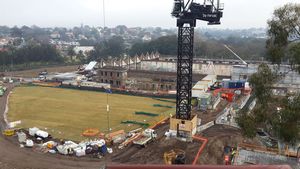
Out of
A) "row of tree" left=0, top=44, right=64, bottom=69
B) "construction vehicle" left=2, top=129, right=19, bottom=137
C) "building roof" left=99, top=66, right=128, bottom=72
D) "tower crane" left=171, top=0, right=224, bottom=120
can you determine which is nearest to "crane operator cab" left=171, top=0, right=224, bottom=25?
"tower crane" left=171, top=0, right=224, bottom=120

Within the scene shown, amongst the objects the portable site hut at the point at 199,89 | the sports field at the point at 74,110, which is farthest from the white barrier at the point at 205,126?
the portable site hut at the point at 199,89

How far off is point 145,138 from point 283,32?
14.4 m

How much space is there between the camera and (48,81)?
47.9 m

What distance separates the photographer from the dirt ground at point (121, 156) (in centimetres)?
1748

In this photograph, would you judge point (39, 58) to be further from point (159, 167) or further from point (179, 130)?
point (159, 167)

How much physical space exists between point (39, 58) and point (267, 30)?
69.4m

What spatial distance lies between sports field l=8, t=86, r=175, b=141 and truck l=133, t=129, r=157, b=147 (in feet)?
9.84

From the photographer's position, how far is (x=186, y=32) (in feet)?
72.6

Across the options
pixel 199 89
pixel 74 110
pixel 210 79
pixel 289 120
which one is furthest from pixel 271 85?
pixel 210 79

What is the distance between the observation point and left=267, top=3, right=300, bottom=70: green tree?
8492mm

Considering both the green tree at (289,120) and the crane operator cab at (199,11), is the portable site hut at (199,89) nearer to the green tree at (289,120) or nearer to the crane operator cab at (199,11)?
the crane operator cab at (199,11)

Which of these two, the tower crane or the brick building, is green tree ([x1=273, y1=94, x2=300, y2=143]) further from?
the brick building

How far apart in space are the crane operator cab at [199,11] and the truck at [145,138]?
30.1ft

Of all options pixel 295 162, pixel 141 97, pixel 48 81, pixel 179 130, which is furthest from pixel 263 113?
pixel 48 81
